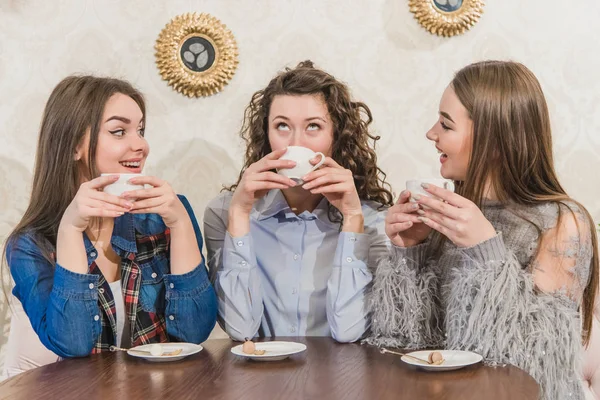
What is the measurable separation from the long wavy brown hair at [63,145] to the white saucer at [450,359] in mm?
1037

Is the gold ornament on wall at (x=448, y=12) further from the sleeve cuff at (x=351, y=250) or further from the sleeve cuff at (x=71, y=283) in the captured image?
the sleeve cuff at (x=71, y=283)

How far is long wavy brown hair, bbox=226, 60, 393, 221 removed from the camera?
214cm

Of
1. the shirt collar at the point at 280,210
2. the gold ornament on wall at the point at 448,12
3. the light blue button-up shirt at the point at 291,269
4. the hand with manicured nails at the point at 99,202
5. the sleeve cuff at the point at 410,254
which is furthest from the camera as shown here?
the gold ornament on wall at the point at 448,12

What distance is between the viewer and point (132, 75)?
282 cm

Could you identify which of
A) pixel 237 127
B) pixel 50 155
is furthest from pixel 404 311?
pixel 237 127

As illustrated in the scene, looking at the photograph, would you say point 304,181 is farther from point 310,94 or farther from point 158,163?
point 158,163

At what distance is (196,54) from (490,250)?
5.36 ft

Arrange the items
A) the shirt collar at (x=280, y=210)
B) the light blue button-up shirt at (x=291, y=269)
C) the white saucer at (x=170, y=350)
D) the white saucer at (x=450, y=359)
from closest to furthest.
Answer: the white saucer at (x=450, y=359)
the white saucer at (x=170, y=350)
the light blue button-up shirt at (x=291, y=269)
the shirt collar at (x=280, y=210)

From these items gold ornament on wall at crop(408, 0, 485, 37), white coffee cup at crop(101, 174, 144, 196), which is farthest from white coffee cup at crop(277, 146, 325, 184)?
gold ornament on wall at crop(408, 0, 485, 37)

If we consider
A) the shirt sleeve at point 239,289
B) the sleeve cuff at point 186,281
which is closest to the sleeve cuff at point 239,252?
the shirt sleeve at point 239,289

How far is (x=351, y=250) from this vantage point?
192cm

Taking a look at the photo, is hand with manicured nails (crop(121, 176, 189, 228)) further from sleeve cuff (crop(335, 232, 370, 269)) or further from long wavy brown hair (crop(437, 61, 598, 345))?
long wavy brown hair (crop(437, 61, 598, 345))

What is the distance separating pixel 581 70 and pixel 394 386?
75.1 inches

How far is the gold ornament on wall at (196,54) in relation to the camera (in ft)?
9.11
